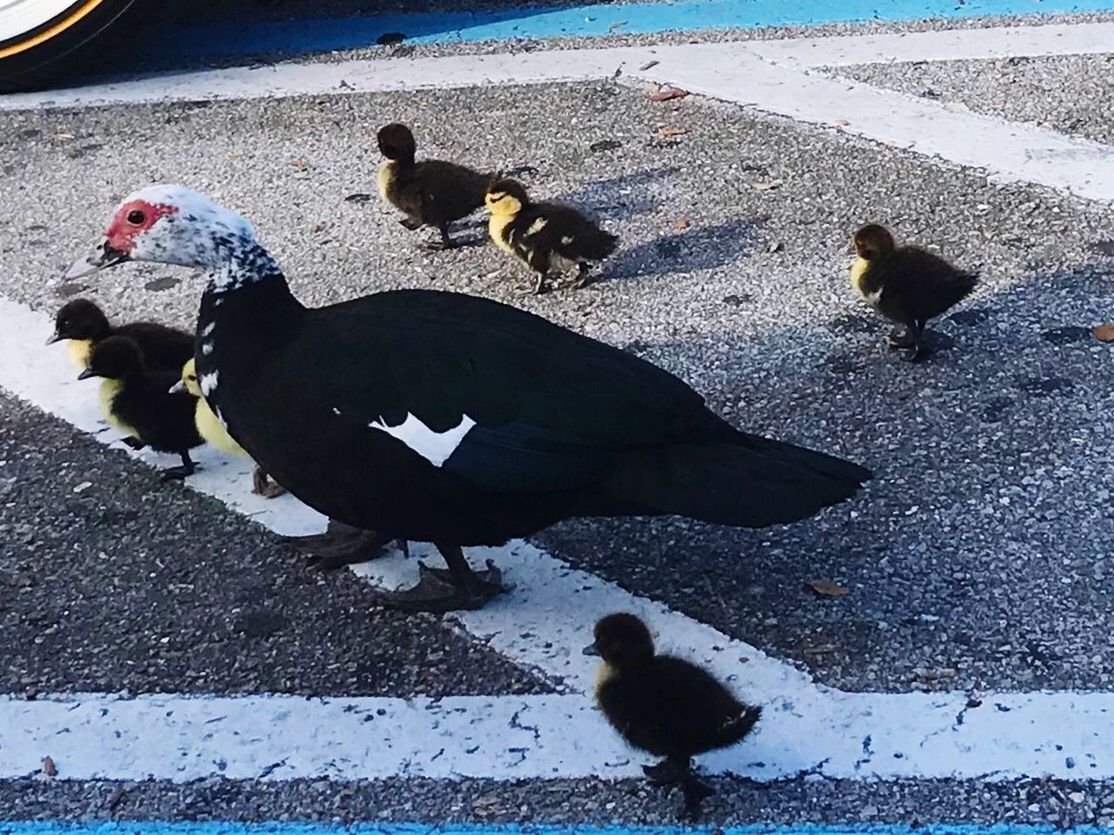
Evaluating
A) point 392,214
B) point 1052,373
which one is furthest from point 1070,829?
point 392,214

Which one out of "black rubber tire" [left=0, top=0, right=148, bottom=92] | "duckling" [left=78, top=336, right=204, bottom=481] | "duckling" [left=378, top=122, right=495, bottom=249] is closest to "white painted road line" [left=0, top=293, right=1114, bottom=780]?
"duckling" [left=78, top=336, right=204, bottom=481]

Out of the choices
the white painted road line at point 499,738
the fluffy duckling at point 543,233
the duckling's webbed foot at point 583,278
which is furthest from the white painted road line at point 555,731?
the duckling's webbed foot at point 583,278

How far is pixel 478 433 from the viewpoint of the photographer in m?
3.30

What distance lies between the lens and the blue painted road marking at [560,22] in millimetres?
7004

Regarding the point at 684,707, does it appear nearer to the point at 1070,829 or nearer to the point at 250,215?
the point at 1070,829

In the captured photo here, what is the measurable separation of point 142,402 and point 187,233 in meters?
0.68

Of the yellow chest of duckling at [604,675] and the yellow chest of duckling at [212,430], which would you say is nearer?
the yellow chest of duckling at [604,675]

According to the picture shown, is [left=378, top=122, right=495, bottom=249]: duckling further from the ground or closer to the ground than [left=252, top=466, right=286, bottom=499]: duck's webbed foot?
further from the ground

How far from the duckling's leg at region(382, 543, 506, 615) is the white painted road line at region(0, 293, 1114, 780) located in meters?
0.11

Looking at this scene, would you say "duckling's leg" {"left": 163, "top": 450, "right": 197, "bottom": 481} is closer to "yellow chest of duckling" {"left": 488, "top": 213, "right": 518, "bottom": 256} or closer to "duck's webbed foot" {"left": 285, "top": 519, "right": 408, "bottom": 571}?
"duck's webbed foot" {"left": 285, "top": 519, "right": 408, "bottom": 571}

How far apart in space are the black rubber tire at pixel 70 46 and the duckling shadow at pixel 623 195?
7.59ft

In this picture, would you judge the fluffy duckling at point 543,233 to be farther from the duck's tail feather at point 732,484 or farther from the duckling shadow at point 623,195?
the duck's tail feather at point 732,484

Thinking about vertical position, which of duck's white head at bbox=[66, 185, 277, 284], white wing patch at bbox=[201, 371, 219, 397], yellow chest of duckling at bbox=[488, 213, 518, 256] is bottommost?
yellow chest of duckling at bbox=[488, 213, 518, 256]

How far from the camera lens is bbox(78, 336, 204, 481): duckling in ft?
13.7
